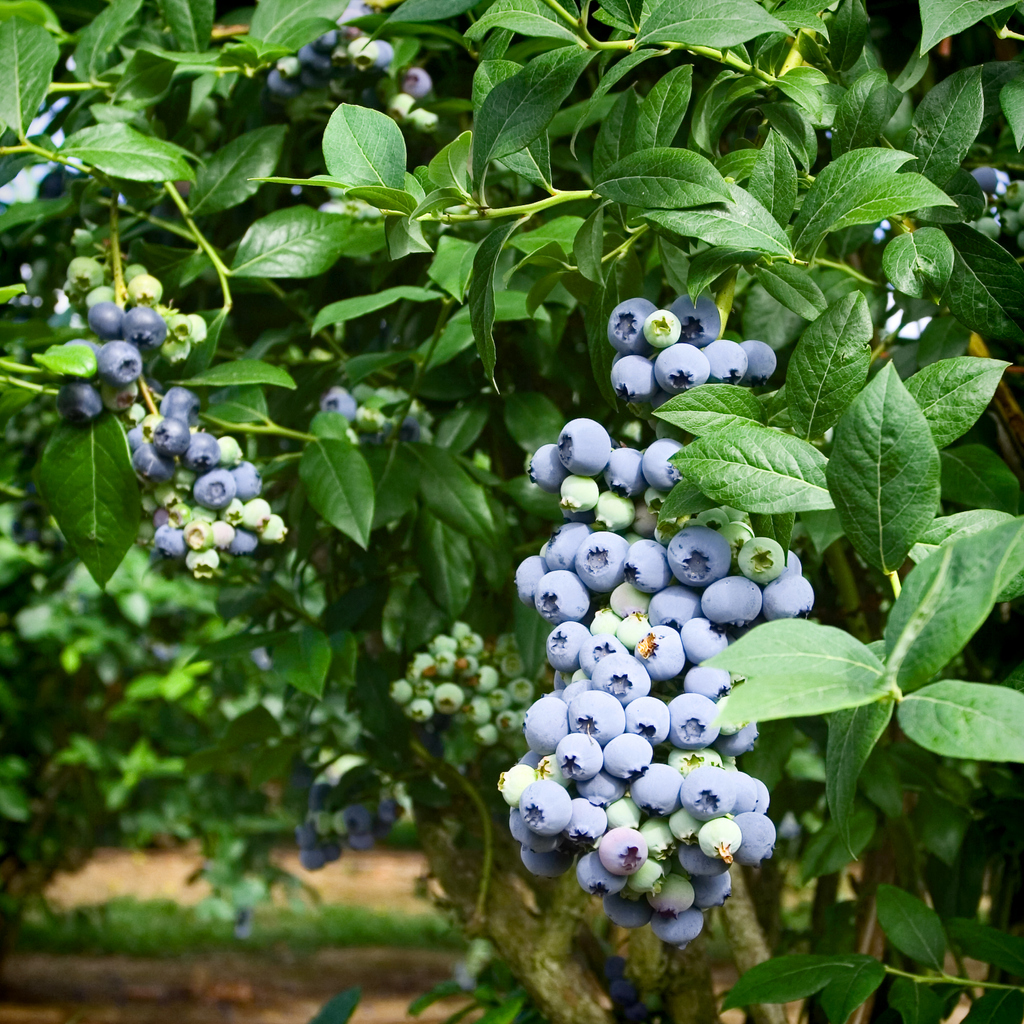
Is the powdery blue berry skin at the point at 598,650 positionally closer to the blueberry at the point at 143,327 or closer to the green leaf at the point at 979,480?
the green leaf at the point at 979,480

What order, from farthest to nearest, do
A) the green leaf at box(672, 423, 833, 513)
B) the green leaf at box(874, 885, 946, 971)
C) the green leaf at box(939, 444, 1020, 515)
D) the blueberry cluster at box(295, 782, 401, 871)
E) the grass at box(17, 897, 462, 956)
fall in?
the grass at box(17, 897, 462, 956) → the blueberry cluster at box(295, 782, 401, 871) → the green leaf at box(874, 885, 946, 971) → the green leaf at box(939, 444, 1020, 515) → the green leaf at box(672, 423, 833, 513)

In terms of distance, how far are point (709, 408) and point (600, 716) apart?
155 millimetres

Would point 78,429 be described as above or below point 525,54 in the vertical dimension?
below

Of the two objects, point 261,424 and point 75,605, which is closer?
point 261,424

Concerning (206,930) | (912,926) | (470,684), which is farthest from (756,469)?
(206,930)

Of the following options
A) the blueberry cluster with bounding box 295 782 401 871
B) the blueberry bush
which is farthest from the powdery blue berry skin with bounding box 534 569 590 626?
the blueberry cluster with bounding box 295 782 401 871

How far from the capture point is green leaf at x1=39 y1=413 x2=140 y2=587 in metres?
0.77

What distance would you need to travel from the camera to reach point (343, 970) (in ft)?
14.6

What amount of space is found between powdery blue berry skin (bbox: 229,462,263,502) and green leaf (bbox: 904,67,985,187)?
552 mm

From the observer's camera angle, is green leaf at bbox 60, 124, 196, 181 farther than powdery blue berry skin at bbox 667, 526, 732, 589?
Yes

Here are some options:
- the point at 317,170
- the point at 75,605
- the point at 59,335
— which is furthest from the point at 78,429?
the point at 75,605

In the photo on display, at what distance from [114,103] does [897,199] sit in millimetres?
686

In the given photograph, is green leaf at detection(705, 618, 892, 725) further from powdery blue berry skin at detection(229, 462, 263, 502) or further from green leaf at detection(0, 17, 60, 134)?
green leaf at detection(0, 17, 60, 134)

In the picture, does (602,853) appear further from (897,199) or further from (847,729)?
(897,199)
